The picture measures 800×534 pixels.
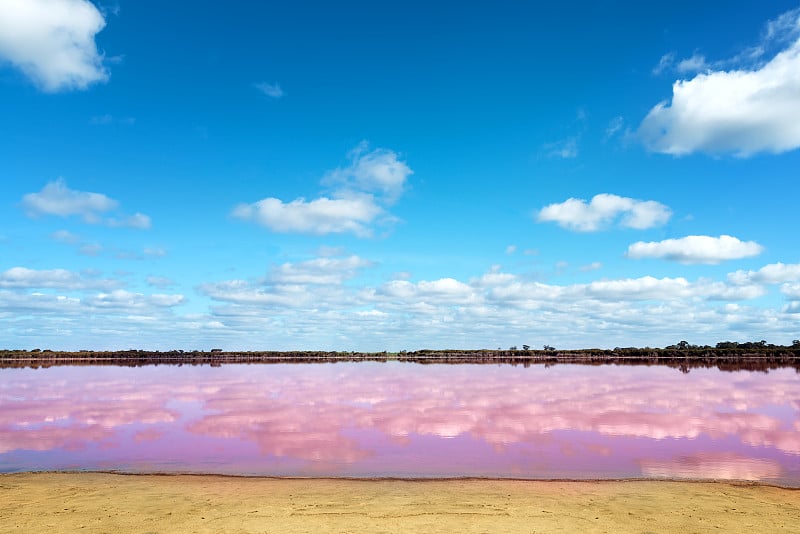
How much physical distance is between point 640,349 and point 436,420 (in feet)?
512

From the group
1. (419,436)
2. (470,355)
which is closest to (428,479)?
(419,436)

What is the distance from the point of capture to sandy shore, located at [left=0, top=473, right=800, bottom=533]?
32.2ft

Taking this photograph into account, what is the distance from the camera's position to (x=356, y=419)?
25.5m

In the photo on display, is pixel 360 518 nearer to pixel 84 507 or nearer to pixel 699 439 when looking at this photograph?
pixel 84 507

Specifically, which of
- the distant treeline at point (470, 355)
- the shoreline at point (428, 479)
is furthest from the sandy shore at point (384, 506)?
the distant treeline at point (470, 355)

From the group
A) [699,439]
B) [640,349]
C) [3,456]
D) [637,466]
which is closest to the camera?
[637,466]

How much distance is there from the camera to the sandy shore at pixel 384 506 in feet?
32.2

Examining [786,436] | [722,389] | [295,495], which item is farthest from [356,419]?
[722,389]

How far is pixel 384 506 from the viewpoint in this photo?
10938mm

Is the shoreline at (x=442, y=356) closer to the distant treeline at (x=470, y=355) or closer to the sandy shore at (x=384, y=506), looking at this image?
the distant treeline at (x=470, y=355)

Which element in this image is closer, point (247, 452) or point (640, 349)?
point (247, 452)

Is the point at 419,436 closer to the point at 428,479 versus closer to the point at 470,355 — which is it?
the point at 428,479

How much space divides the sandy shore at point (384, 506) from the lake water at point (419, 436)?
5.70 ft

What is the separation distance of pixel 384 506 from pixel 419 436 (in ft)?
31.7
